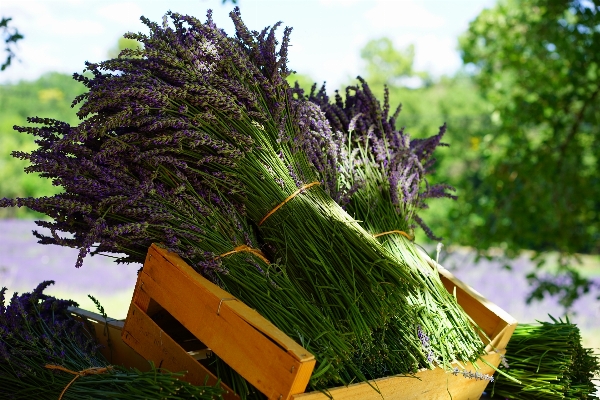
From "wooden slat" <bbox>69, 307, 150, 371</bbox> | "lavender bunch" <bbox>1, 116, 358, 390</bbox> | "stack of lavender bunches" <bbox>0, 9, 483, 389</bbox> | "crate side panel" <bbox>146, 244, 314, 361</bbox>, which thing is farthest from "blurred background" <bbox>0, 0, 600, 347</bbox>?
"wooden slat" <bbox>69, 307, 150, 371</bbox>

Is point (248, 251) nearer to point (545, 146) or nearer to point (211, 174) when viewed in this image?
point (211, 174)

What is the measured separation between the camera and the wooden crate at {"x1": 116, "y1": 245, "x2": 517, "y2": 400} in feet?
3.82

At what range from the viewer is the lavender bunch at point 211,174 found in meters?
1.39

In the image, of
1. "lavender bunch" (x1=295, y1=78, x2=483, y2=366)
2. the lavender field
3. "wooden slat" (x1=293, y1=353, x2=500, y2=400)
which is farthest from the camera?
the lavender field

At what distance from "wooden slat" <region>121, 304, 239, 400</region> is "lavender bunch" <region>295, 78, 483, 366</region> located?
1.82 ft

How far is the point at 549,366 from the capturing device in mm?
1785

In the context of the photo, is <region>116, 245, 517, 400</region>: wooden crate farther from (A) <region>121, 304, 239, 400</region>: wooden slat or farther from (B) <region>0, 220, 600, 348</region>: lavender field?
(B) <region>0, 220, 600, 348</region>: lavender field

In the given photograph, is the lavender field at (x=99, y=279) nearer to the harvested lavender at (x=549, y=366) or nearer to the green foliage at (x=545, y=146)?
the green foliage at (x=545, y=146)

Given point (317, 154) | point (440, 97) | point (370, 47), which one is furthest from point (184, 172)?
point (370, 47)

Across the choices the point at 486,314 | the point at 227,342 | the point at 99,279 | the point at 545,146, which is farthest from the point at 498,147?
the point at 227,342

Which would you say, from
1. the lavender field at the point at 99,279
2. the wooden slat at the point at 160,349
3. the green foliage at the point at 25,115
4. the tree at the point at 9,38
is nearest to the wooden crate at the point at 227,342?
the wooden slat at the point at 160,349

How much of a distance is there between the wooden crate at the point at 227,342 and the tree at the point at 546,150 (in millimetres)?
3138

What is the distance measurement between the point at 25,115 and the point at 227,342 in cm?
1074

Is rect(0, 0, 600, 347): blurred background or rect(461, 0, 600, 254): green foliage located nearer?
rect(0, 0, 600, 347): blurred background
